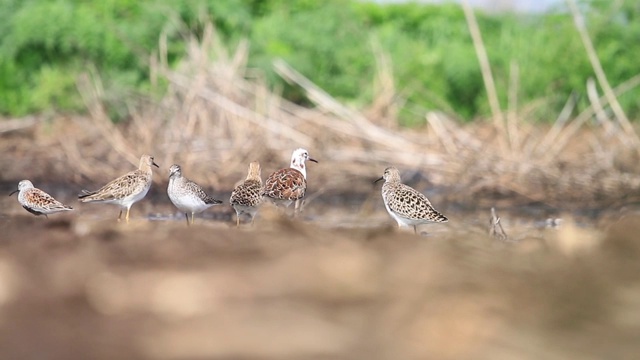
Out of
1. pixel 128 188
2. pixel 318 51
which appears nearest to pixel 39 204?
pixel 128 188

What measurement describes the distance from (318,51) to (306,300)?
Answer: 19.1m

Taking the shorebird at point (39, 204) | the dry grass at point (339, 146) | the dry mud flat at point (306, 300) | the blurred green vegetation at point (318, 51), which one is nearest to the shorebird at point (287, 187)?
the shorebird at point (39, 204)

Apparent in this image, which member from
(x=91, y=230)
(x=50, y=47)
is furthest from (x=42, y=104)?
(x=91, y=230)

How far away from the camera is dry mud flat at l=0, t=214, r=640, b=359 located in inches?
57.1

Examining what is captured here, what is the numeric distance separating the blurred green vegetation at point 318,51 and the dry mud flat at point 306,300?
14.3 m

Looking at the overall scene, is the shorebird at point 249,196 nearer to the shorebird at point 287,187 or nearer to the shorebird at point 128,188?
the shorebird at point 287,187

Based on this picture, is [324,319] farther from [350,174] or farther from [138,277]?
[350,174]

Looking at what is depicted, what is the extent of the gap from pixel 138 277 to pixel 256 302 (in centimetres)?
17

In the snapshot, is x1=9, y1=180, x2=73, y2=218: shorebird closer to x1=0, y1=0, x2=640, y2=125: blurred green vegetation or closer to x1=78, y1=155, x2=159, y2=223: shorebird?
x1=78, y1=155, x2=159, y2=223: shorebird

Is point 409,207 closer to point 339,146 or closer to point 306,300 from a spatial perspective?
point 306,300

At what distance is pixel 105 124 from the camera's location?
1401 cm

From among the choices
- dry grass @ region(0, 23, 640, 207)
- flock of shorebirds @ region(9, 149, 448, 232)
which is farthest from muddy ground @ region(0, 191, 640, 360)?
dry grass @ region(0, 23, 640, 207)

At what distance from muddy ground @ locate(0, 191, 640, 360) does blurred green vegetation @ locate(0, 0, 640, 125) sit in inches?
562

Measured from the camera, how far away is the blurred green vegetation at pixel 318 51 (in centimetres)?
1709
